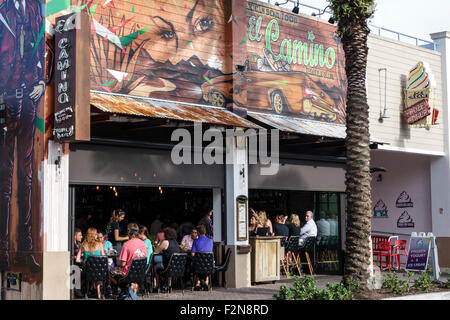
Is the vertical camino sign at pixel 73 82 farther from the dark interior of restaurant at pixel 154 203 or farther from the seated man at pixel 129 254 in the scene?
the dark interior of restaurant at pixel 154 203

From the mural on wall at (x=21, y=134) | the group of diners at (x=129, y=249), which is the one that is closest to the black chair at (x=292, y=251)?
the group of diners at (x=129, y=249)

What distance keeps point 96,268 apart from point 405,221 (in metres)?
14.9

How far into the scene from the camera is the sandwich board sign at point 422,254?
1717 centimetres

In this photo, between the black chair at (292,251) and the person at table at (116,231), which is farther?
the black chair at (292,251)

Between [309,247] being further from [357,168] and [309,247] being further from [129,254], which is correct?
[129,254]

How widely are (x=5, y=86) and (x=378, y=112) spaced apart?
12.1 m

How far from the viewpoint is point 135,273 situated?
13.5m

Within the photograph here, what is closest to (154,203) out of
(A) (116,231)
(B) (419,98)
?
(A) (116,231)

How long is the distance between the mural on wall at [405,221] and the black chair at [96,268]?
1461 centimetres

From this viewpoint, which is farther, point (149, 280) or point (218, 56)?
point (218, 56)

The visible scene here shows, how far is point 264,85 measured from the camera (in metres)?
Answer: 17.9
